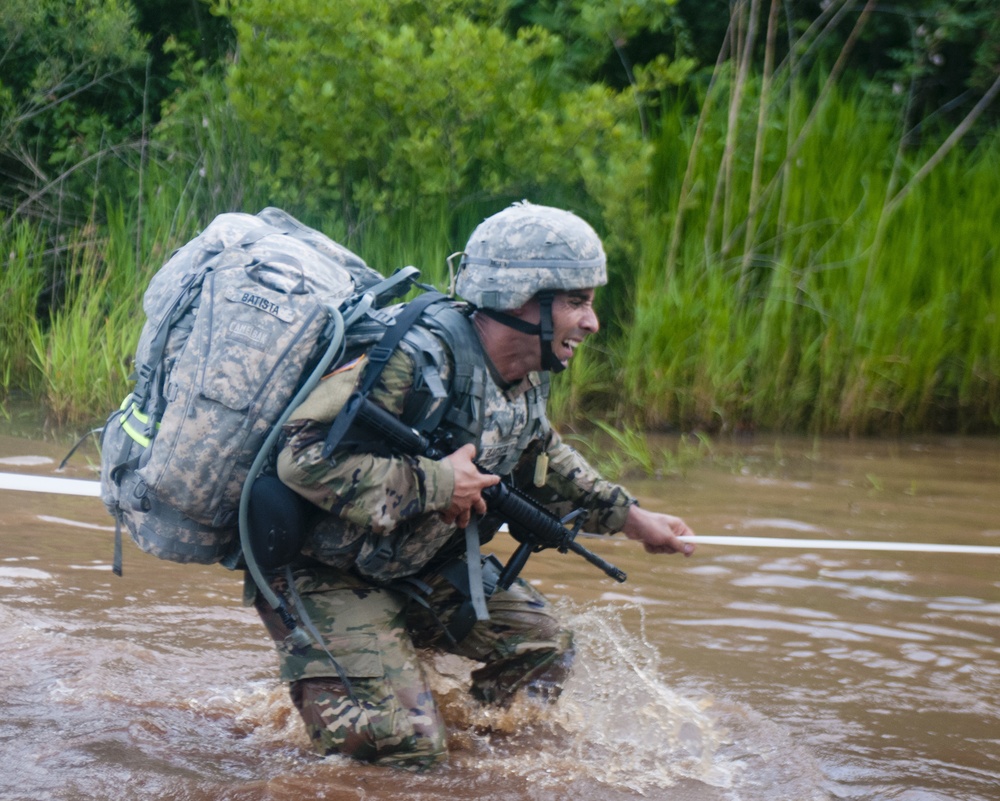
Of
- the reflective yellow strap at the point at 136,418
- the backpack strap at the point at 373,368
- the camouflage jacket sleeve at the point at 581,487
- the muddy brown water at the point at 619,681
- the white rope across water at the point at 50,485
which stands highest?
the backpack strap at the point at 373,368

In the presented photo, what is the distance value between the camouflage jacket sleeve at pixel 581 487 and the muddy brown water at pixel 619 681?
1.80 ft

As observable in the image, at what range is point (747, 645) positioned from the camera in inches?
168

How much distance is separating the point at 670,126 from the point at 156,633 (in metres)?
5.14

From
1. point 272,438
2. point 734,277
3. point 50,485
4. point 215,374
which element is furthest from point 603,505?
point 734,277

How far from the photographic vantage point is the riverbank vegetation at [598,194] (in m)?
7.21

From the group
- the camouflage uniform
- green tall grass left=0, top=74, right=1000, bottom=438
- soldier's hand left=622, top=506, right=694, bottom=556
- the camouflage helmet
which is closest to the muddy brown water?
the camouflage uniform

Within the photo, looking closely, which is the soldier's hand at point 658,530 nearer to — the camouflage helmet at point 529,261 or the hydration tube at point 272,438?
the camouflage helmet at point 529,261

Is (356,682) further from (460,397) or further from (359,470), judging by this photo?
(460,397)

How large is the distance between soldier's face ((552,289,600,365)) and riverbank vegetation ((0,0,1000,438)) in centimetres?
400

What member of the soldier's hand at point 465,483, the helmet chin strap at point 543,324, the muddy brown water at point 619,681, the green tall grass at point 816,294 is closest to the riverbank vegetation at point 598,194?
the green tall grass at point 816,294

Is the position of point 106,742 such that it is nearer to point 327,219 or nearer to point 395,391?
point 395,391

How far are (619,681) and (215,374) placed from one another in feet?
5.67

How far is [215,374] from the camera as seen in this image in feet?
9.16

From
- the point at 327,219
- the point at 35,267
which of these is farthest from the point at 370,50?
the point at 35,267
